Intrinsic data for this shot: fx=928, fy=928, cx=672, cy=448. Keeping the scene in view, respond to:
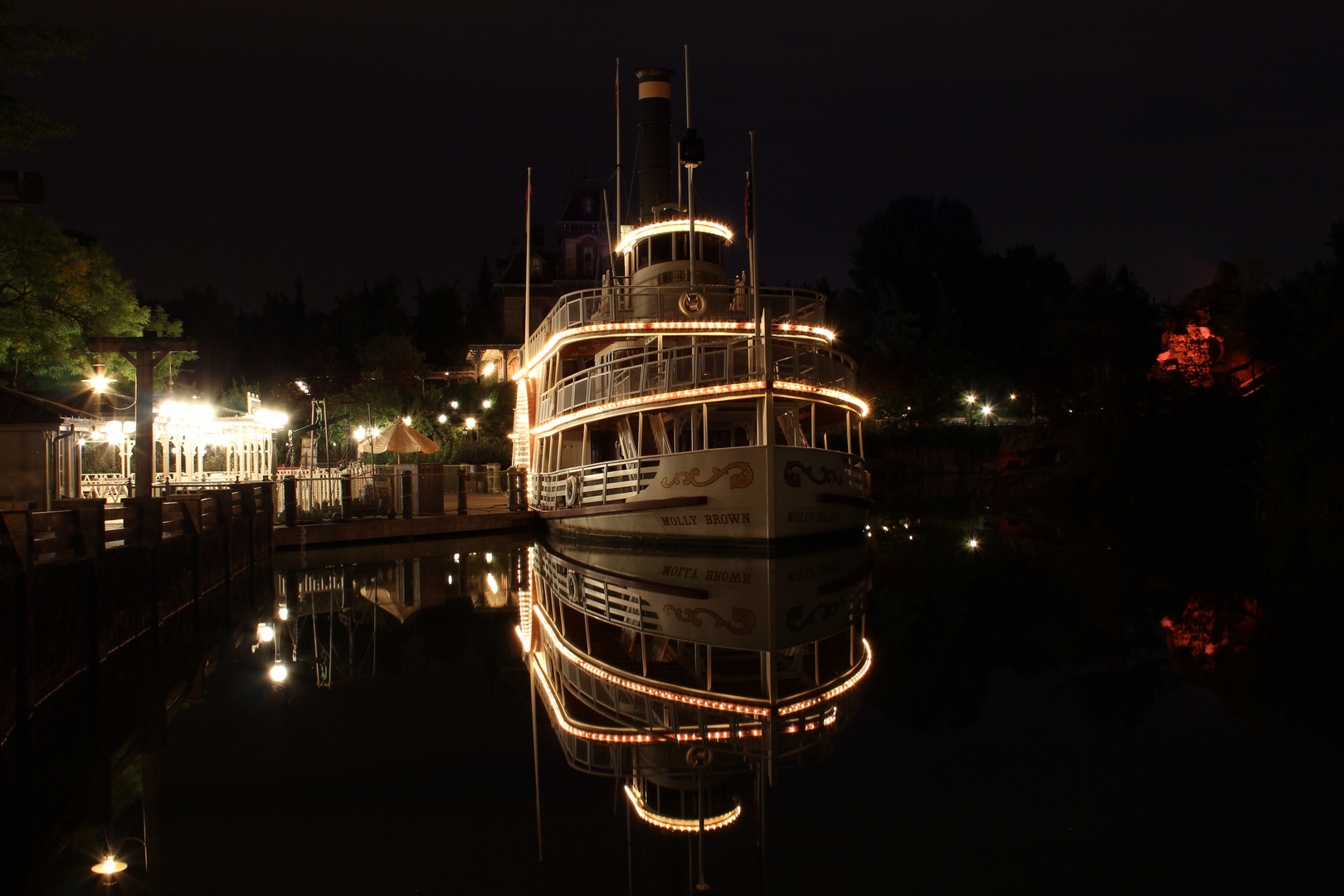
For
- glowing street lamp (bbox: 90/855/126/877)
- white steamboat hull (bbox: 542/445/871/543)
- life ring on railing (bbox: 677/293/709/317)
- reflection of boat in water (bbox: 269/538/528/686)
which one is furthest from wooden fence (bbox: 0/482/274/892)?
life ring on railing (bbox: 677/293/709/317)

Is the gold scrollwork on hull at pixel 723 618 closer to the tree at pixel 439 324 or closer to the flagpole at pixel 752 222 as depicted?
the flagpole at pixel 752 222

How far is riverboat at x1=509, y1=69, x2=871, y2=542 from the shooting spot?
16.9 m

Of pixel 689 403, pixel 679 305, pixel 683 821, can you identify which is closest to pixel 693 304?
pixel 679 305

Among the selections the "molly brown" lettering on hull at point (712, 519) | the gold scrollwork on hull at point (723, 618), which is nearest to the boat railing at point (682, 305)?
the "molly brown" lettering on hull at point (712, 519)

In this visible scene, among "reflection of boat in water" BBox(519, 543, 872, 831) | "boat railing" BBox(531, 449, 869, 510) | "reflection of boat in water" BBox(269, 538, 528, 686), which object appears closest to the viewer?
"reflection of boat in water" BBox(519, 543, 872, 831)

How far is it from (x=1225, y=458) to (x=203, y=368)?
69.3 metres

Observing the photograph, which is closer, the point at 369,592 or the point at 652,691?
the point at 652,691

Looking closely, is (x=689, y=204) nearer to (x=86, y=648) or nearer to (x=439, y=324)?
(x=86, y=648)

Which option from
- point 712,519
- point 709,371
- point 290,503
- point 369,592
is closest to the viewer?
point 369,592

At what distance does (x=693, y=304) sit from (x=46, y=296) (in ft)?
46.2

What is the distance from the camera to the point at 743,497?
54.5ft

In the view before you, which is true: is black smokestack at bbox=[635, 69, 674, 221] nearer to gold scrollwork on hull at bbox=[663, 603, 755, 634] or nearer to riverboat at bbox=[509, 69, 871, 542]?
riverboat at bbox=[509, 69, 871, 542]

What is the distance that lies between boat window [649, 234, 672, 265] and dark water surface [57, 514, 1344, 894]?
13847 mm

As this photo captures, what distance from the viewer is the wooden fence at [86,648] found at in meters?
5.58
